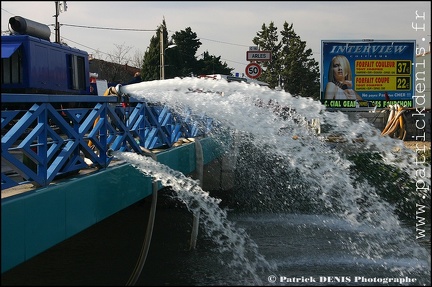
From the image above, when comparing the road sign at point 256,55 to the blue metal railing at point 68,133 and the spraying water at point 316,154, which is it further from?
the blue metal railing at point 68,133

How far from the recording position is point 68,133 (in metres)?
6.12

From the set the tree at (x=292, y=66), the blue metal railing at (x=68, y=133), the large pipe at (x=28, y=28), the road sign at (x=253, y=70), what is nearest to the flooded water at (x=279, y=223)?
the blue metal railing at (x=68, y=133)

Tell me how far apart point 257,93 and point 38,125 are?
14.6ft

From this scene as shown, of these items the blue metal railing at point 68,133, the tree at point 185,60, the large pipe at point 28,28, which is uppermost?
the tree at point 185,60

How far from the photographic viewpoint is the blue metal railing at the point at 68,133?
5.22 meters

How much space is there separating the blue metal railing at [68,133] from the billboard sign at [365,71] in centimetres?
1531

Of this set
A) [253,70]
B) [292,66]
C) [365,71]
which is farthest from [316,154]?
[292,66]

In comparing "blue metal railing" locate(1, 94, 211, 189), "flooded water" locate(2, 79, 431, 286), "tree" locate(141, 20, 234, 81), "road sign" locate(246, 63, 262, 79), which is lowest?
"flooded water" locate(2, 79, 431, 286)

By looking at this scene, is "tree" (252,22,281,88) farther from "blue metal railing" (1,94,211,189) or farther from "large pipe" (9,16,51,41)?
"blue metal railing" (1,94,211,189)

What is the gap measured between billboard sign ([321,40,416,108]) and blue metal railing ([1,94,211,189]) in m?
15.3

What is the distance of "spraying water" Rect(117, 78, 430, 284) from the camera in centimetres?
907

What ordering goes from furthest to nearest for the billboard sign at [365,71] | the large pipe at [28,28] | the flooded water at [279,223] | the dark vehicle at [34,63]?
the billboard sign at [365,71]
the large pipe at [28,28]
the dark vehicle at [34,63]
the flooded water at [279,223]

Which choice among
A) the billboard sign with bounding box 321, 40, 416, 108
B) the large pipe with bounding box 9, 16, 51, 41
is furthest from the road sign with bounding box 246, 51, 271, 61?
the billboard sign with bounding box 321, 40, 416, 108

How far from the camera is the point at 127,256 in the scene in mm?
9703
